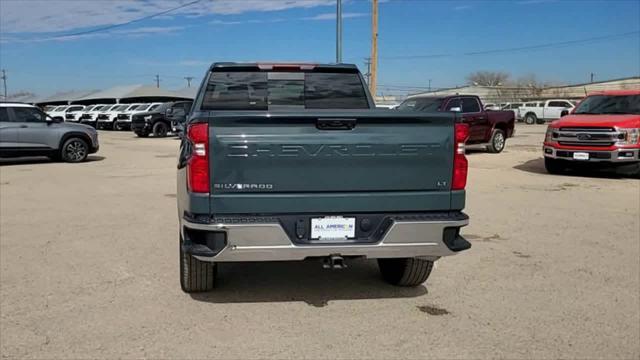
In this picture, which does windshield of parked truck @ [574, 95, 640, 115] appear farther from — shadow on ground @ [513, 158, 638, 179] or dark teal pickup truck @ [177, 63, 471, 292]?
dark teal pickup truck @ [177, 63, 471, 292]

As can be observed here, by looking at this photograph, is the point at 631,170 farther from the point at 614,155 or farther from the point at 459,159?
the point at 459,159

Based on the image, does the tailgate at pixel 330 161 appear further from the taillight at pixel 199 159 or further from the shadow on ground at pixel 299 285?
the shadow on ground at pixel 299 285

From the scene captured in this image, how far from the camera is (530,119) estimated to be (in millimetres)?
49000

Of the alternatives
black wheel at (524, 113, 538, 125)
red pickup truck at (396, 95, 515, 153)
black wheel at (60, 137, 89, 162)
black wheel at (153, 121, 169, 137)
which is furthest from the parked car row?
black wheel at (524, 113, 538, 125)

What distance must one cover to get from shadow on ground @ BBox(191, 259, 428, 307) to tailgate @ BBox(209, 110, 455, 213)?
111 cm

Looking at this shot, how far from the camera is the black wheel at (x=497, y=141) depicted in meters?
20.1

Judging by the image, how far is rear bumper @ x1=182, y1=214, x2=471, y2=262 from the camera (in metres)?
4.29

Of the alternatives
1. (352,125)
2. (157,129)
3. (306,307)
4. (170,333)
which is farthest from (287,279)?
(157,129)

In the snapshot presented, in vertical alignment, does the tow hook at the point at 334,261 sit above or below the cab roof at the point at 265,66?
below

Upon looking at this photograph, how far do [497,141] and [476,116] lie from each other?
5.05 feet

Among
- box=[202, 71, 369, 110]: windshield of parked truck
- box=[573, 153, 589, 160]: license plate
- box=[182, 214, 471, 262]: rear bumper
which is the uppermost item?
box=[202, 71, 369, 110]: windshield of parked truck

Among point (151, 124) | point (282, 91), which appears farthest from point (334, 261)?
point (151, 124)

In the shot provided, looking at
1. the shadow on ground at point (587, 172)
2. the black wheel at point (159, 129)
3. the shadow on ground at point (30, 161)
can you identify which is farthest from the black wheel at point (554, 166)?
the black wheel at point (159, 129)

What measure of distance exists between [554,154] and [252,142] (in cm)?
1144
